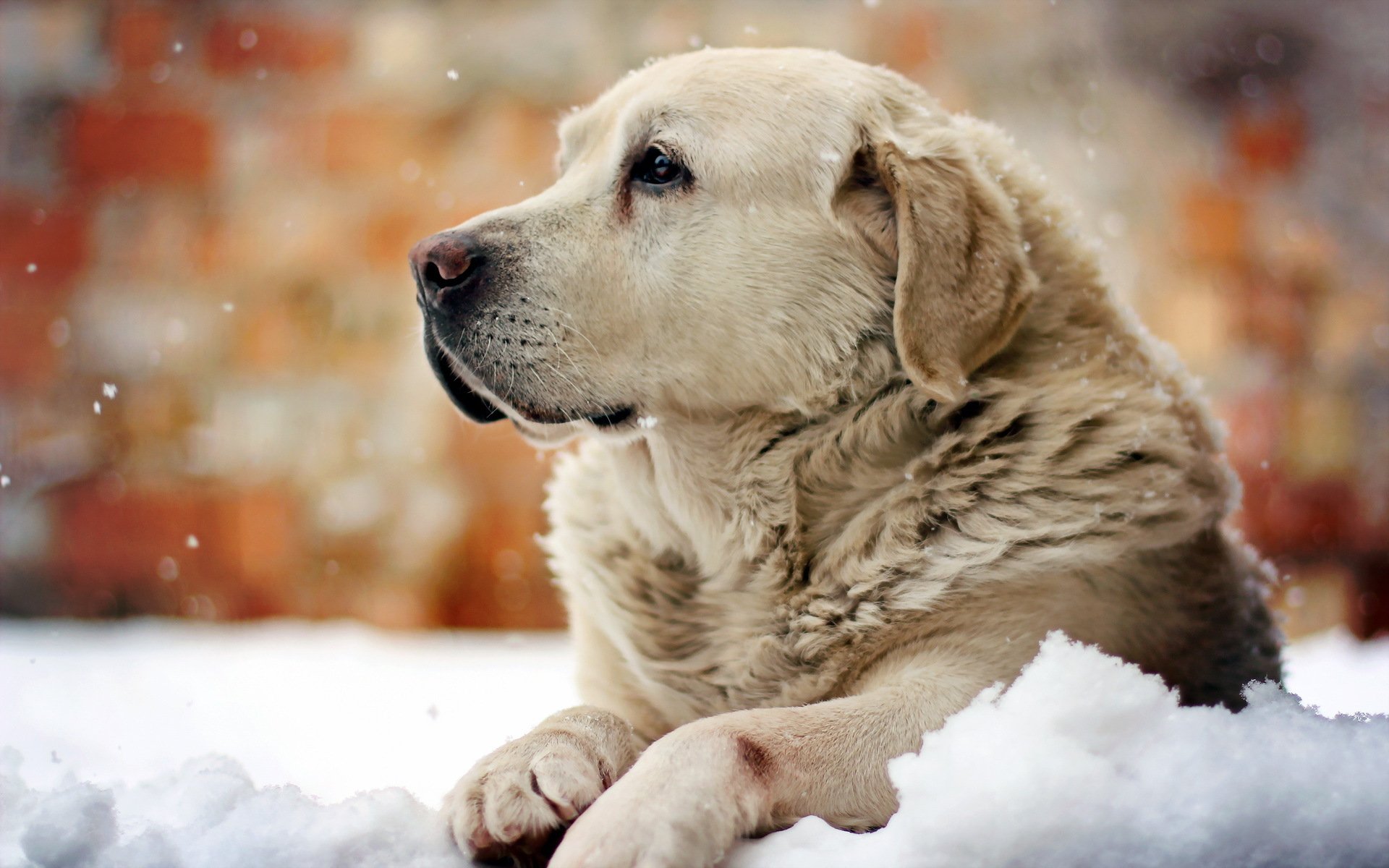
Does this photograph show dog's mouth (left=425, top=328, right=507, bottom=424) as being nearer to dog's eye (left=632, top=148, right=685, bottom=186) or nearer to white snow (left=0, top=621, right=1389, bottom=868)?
dog's eye (left=632, top=148, right=685, bottom=186)

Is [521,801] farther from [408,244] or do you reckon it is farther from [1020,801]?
[408,244]

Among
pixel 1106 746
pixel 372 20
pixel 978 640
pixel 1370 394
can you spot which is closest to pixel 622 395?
pixel 978 640

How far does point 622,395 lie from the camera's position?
1.62 m

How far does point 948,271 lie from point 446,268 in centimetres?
80

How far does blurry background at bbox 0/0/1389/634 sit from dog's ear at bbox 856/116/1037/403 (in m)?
2.39

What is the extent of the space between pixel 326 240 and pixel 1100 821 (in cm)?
366

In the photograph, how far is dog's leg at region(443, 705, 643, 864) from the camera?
113cm

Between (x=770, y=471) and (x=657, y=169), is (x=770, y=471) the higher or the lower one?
the lower one

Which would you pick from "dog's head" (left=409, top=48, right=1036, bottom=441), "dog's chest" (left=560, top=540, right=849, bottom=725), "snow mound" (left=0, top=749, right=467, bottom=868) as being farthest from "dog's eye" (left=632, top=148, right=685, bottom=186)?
"snow mound" (left=0, top=749, right=467, bottom=868)

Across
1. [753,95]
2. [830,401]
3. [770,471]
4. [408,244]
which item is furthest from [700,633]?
[408,244]

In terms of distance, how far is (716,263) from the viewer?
5.35ft

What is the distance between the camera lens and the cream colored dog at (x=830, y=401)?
1.48 m

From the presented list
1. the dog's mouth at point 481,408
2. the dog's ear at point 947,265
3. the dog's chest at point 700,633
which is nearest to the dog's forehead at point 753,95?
the dog's ear at point 947,265

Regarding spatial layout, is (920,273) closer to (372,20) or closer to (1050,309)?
(1050,309)
